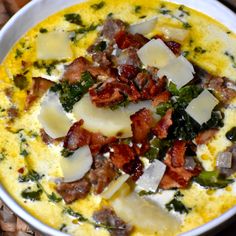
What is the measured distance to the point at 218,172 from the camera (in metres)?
3.07

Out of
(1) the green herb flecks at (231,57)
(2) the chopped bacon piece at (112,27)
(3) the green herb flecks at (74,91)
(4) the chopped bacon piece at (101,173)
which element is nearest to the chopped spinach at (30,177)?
(4) the chopped bacon piece at (101,173)

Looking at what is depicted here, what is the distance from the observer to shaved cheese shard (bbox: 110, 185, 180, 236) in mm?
2922

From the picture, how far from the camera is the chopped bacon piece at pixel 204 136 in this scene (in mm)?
3154

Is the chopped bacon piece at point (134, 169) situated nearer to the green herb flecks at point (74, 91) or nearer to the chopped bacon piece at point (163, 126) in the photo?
the chopped bacon piece at point (163, 126)

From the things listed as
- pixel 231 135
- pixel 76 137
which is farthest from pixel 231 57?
pixel 76 137

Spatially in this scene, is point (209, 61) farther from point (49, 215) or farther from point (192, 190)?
point (49, 215)

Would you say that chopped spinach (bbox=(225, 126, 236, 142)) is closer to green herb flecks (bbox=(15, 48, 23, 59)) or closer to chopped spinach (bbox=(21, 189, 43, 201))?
chopped spinach (bbox=(21, 189, 43, 201))

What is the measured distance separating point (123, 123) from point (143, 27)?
76cm

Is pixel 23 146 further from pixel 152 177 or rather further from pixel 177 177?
pixel 177 177

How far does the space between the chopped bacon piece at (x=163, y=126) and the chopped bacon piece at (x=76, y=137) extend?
1.12 ft

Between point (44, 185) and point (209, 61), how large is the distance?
45.2 inches

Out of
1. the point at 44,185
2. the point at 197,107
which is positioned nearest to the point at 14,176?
the point at 44,185

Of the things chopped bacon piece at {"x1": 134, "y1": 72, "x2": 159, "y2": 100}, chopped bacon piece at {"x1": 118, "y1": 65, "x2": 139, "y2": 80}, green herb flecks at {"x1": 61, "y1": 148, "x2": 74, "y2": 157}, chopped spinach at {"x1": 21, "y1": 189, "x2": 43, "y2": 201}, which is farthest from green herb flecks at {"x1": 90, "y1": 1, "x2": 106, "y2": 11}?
chopped spinach at {"x1": 21, "y1": 189, "x2": 43, "y2": 201}

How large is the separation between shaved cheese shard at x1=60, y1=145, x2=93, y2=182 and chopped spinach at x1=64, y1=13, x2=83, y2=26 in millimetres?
955
